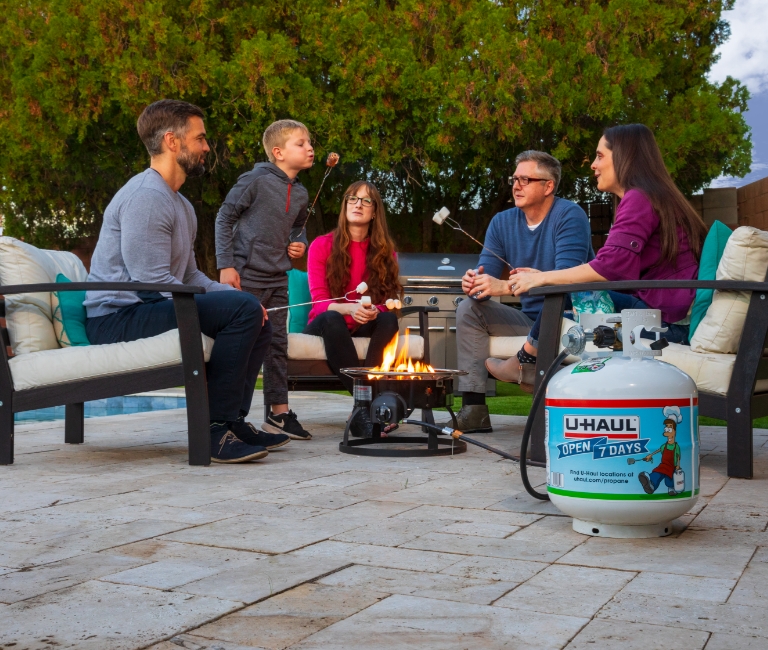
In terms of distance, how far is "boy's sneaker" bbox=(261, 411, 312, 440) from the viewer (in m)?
4.22

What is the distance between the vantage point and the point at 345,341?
14.0ft

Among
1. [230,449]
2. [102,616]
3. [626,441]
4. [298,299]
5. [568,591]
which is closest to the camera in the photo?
[102,616]

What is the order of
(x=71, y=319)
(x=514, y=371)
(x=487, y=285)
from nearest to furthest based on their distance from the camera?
(x=71, y=319) < (x=487, y=285) < (x=514, y=371)

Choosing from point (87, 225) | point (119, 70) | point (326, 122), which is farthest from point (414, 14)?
point (87, 225)

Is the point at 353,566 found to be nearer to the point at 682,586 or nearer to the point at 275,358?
the point at 682,586

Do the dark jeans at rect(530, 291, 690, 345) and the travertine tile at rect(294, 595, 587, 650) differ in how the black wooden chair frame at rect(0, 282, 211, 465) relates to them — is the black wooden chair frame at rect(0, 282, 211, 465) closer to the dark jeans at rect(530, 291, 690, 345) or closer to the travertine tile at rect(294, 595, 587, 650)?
the dark jeans at rect(530, 291, 690, 345)

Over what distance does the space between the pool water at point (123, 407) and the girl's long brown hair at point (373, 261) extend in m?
2.37

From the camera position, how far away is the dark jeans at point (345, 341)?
427 centimetres

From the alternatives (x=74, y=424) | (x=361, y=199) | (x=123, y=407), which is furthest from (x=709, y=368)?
(x=123, y=407)

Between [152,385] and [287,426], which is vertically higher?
[152,385]

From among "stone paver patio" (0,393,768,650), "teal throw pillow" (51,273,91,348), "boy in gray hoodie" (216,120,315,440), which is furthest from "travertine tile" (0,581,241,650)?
"boy in gray hoodie" (216,120,315,440)

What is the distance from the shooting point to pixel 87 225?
48.0 ft

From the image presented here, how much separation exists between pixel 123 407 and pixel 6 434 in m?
4.21

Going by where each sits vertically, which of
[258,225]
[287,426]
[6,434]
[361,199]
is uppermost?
[361,199]
